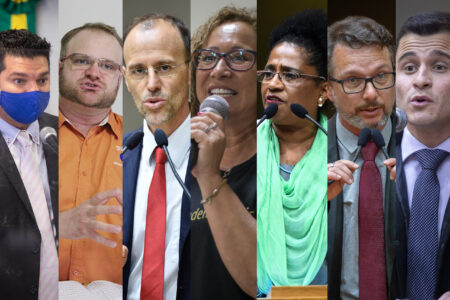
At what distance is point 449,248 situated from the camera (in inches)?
155

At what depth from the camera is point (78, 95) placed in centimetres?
413

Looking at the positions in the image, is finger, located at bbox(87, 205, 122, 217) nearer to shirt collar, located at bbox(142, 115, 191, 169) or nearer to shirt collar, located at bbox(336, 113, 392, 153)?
shirt collar, located at bbox(142, 115, 191, 169)

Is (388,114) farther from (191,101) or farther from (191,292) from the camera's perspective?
(191,292)

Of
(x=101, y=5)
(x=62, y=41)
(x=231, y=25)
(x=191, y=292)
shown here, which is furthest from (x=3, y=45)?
(x=191, y=292)

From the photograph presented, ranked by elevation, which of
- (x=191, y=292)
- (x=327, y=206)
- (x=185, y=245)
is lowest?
(x=191, y=292)

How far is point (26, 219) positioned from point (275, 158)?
1812 mm

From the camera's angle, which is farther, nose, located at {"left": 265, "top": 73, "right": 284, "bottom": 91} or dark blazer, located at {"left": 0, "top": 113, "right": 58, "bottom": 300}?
nose, located at {"left": 265, "top": 73, "right": 284, "bottom": 91}

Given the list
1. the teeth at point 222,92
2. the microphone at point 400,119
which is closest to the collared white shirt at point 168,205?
the teeth at point 222,92

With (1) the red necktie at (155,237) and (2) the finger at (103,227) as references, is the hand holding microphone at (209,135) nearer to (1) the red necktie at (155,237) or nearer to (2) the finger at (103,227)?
(1) the red necktie at (155,237)

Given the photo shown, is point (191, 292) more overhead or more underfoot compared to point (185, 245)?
more underfoot

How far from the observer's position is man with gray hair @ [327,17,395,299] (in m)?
4.04

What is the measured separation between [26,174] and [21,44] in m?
0.93

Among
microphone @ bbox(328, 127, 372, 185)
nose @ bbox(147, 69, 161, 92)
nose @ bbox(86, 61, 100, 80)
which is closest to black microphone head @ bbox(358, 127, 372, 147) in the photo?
microphone @ bbox(328, 127, 372, 185)

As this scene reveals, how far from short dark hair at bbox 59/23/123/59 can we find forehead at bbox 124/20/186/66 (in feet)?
0.36
